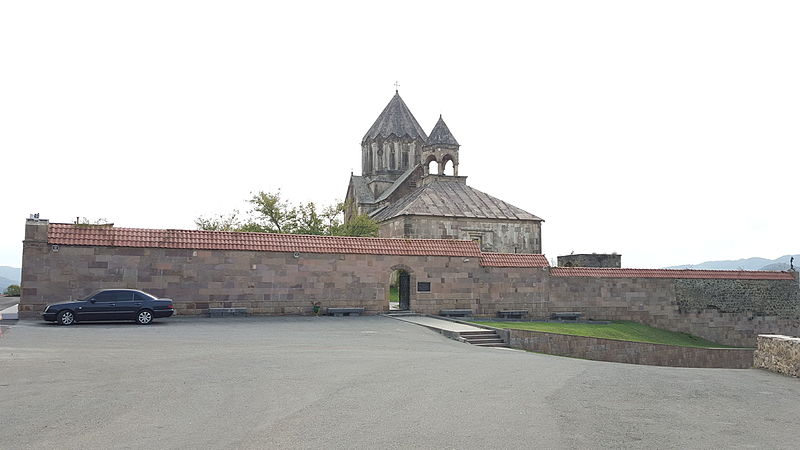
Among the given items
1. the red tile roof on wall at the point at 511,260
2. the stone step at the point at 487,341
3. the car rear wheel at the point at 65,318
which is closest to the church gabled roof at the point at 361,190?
the red tile roof on wall at the point at 511,260

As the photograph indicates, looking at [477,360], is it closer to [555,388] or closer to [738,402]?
[555,388]

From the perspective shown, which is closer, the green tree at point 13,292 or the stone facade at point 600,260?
the stone facade at point 600,260

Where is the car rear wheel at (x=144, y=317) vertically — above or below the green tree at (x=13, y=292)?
below

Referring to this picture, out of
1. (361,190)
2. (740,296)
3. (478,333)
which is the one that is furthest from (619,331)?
(361,190)

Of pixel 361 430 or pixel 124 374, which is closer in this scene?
pixel 361 430

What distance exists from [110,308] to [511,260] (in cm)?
1710

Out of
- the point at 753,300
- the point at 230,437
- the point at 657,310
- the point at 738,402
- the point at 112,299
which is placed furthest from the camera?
the point at 753,300

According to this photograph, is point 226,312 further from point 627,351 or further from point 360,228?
point 360,228

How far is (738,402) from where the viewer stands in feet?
34.1

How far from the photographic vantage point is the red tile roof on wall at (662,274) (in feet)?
98.9

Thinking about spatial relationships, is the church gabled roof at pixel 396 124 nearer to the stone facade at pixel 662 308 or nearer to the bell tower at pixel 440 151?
the bell tower at pixel 440 151

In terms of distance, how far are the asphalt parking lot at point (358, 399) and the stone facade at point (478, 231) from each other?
27719 millimetres

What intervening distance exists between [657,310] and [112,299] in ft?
82.6

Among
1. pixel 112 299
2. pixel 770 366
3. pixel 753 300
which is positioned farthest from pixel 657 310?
pixel 112 299
